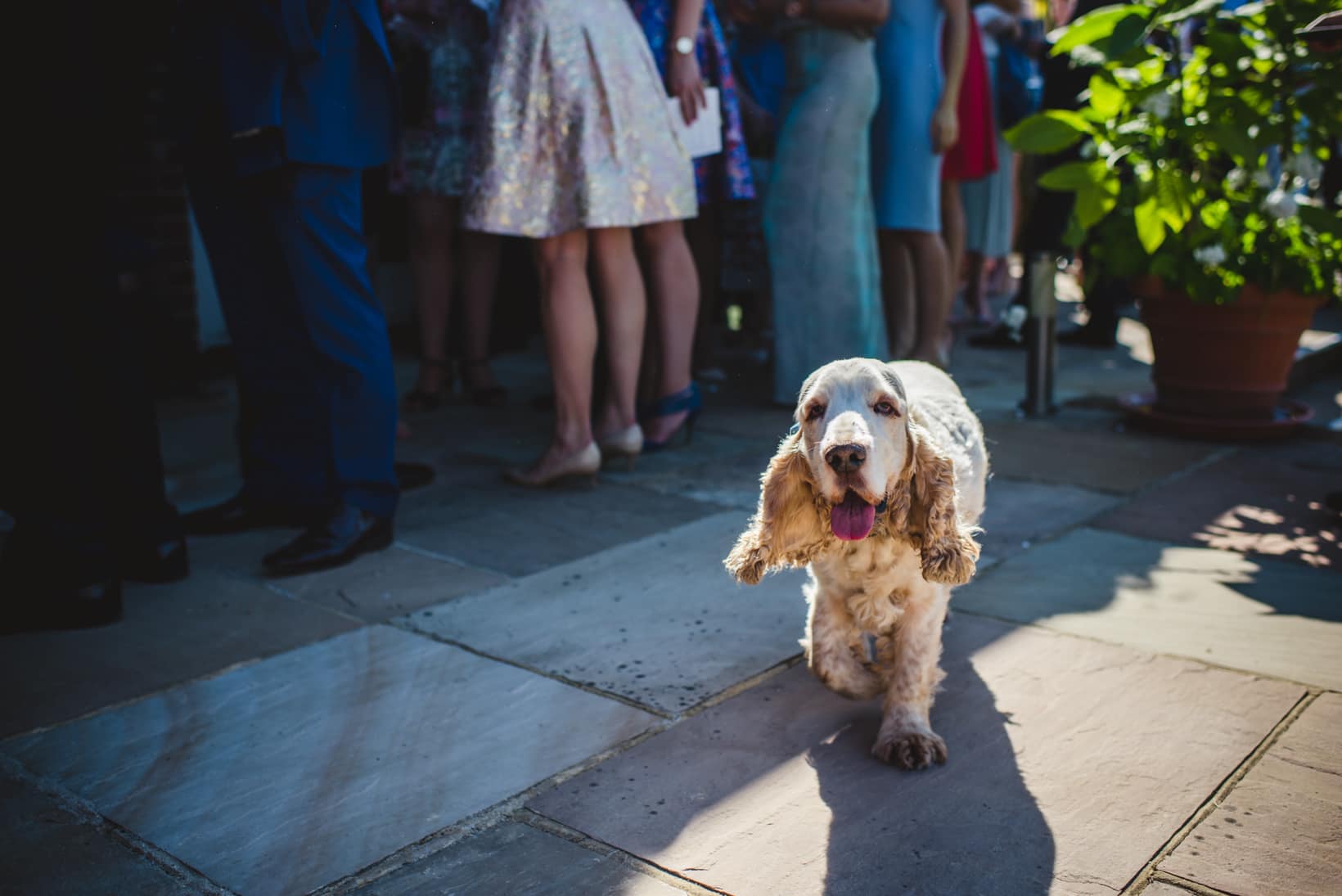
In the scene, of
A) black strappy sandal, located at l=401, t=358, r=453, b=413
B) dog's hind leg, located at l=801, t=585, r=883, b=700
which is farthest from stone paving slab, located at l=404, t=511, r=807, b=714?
black strappy sandal, located at l=401, t=358, r=453, b=413

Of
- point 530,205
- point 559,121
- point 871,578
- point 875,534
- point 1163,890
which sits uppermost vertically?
point 559,121

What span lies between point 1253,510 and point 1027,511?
2.48ft

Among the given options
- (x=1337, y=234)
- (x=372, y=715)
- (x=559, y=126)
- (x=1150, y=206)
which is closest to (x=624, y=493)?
(x=559, y=126)

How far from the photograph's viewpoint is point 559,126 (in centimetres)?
394

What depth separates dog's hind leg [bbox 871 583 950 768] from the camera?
7.47 ft

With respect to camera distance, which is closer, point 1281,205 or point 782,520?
point 782,520

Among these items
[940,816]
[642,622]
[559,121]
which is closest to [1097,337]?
[559,121]

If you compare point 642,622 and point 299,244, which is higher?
point 299,244

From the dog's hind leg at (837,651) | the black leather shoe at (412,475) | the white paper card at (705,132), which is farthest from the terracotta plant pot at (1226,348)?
the black leather shoe at (412,475)

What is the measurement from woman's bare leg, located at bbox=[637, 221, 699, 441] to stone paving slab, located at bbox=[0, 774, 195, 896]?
2.88 meters

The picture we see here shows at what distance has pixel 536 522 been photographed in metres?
3.82

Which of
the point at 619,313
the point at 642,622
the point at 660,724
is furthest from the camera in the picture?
the point at 619,313

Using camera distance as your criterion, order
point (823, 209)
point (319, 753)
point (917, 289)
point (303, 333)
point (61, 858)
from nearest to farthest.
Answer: point (61, 858)
point (319, 753)
point (303, 333)
point (823, 209)
point (917, 289)

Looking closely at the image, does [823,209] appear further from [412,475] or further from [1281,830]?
[1281,830]
